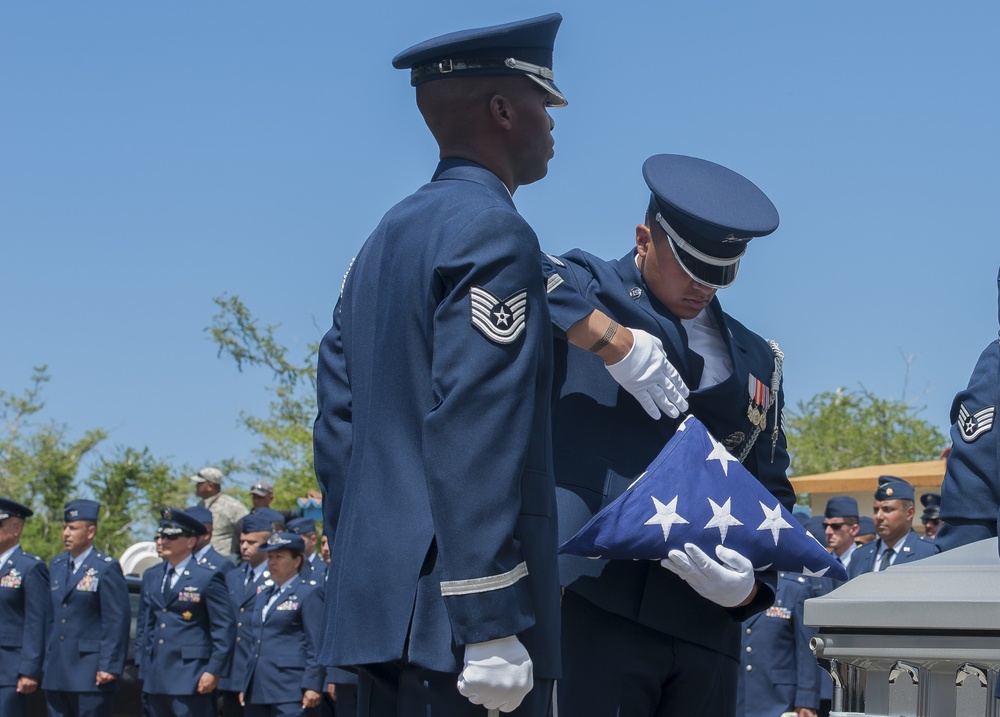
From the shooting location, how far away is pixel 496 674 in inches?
105

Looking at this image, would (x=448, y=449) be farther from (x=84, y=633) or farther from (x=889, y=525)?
(x=84, y=633)

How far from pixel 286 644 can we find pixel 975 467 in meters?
8.76

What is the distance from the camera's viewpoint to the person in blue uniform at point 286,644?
12.2 m

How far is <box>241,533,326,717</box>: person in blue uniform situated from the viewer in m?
12.2

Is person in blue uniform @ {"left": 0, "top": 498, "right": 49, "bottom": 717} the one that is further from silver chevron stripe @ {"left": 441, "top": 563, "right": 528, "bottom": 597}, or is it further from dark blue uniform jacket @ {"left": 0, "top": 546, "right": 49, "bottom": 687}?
silver chevron stripe @ {"left": 441, "top": 563, "right": 528, "bottom": 597}

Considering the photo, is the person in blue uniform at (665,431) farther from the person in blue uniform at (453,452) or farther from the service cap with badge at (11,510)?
the service cap with badge at (11,510)

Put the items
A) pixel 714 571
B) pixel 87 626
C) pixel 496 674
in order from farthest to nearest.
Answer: pixel 87 626, pixel 714 571, pixel 496 674

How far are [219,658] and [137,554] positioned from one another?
23.6 feet

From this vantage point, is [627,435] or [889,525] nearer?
[627,435]

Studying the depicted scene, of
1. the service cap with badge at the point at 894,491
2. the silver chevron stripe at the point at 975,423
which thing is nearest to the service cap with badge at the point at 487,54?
the silver chevron stripe at the point at 975,423

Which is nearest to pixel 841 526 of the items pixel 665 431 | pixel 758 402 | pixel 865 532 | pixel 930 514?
pixel 930 514

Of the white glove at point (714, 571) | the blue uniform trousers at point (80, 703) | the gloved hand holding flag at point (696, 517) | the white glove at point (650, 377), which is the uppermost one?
the white glove at point (650, 377)

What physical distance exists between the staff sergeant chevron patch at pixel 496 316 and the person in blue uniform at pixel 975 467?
2085mm

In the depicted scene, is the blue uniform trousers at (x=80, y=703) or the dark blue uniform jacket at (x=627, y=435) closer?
the dark blue uniform jacket at (x=627, y=435)
